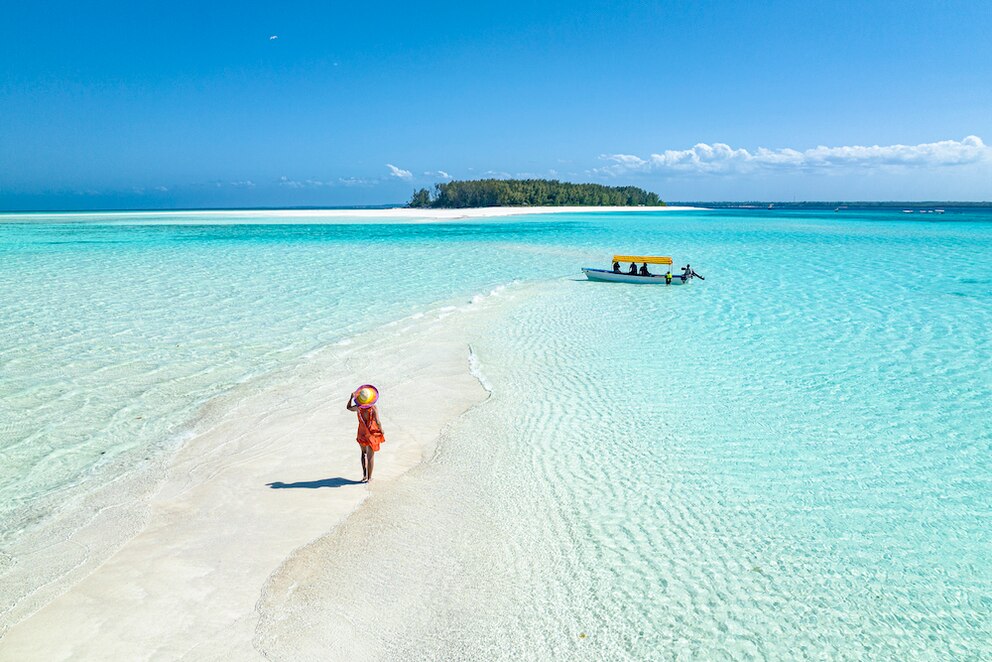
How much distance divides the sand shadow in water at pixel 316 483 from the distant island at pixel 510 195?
126880mm

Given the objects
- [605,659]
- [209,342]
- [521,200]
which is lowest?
[605,659]

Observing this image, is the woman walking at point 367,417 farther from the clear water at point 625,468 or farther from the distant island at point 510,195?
the distant island at point 510,195

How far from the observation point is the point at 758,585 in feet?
17.9

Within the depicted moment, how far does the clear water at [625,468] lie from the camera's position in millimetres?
4984

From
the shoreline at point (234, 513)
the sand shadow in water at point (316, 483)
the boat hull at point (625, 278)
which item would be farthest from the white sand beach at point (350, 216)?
the sand shadow in water at point (316, 483)

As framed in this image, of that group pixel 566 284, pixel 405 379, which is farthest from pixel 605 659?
pixel 566 284

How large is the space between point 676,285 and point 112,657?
72.7ft

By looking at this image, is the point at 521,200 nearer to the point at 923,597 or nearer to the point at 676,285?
the point at 676,285

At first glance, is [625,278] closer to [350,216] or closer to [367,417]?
[367,417]

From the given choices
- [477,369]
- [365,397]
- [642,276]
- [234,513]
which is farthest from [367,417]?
[642,276]

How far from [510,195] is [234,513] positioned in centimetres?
12982

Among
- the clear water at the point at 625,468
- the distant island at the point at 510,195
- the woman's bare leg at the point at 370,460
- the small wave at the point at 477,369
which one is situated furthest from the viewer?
the distant island at the point at 510,195

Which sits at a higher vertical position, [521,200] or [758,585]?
[521,200]

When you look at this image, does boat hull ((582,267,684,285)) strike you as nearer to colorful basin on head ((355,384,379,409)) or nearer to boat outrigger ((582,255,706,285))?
boat outrigger ((582,255,706,285))
